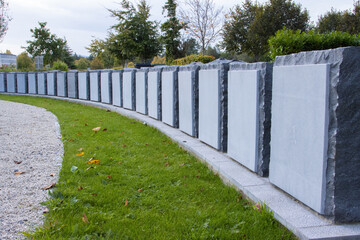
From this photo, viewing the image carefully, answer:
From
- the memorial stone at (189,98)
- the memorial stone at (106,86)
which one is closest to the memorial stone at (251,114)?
the memorial stone at (189,98)

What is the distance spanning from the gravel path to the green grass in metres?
0.18

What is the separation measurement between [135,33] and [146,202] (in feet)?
114

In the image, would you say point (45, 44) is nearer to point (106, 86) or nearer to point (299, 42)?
point (106, 86)

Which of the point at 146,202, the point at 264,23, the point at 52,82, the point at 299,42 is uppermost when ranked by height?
the point at 264,23

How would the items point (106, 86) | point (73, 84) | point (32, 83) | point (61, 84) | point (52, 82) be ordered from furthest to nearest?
point (32, 83) < point (52, 82) < point (61, 84) < point (73, 84) < point (106, 86)

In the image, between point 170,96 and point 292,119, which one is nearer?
point 292,119

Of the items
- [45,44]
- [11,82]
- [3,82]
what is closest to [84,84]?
[11,82]

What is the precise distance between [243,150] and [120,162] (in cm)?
182

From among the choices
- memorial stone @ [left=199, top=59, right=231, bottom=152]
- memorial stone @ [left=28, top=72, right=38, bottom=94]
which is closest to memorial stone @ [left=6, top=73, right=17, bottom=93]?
memorial stone @ [left=28, top=72, right=38, bottom=94]

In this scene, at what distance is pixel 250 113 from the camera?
3881 millimetres

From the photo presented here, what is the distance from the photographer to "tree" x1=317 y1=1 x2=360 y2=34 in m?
30.0

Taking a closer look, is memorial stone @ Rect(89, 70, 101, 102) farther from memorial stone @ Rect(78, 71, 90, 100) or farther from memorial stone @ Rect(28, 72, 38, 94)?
memorial stone @ Rect(28, 72, 38, 94)

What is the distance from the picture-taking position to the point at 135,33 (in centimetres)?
3631

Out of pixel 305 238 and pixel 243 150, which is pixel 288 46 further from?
pixel 305 238
